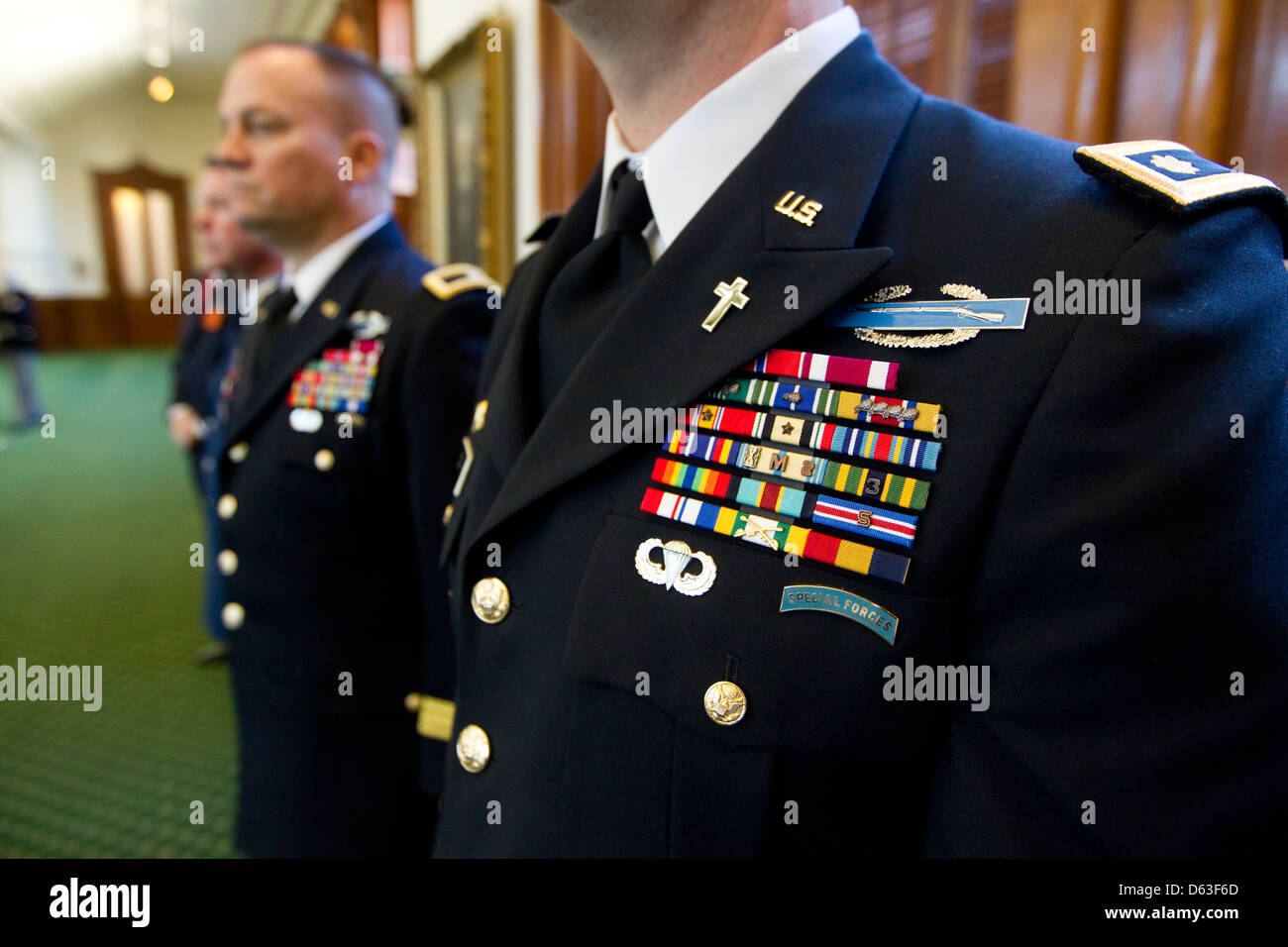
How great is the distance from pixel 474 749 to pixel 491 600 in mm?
161

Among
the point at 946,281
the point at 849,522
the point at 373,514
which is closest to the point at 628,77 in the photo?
the point at 946,281

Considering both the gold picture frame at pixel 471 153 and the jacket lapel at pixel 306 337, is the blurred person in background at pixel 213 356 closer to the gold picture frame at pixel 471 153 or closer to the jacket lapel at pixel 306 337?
the gold picture frame at pixel 471 153

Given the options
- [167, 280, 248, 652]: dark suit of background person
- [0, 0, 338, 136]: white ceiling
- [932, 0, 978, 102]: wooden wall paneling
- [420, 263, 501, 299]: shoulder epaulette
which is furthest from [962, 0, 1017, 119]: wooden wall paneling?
[0, 0, 338, 136]: white ceiling

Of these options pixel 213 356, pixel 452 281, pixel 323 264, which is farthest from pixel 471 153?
pixel 452 281

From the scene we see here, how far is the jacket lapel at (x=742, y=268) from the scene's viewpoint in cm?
62

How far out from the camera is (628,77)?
0.74 metres

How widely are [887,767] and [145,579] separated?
14.5 ft

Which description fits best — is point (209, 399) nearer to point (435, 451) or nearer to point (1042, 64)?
point (435, 451)

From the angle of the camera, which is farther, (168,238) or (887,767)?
(168,238)

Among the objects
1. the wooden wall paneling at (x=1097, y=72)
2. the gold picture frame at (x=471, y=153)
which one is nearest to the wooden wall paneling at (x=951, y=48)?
the wooden wall paneling at (x=1097, y=72)

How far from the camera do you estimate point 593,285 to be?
77 centimetres

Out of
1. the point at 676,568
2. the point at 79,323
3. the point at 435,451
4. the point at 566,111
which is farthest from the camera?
the point at 79,323

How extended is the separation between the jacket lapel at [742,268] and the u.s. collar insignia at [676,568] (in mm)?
90
